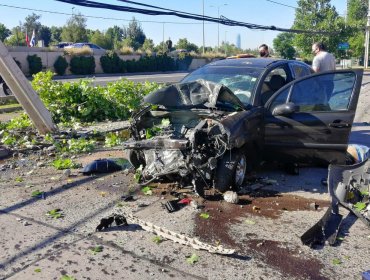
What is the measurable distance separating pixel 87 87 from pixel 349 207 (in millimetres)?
8400

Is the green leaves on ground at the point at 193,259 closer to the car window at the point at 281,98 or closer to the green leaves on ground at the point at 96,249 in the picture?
the green leaves on ground at the point at 96,249

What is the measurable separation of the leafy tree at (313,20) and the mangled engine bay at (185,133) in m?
44.2

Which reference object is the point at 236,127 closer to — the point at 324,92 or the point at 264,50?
the point at 324,92

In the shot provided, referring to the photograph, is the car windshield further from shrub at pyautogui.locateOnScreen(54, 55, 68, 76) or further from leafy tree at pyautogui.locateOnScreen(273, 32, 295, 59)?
leafy tree at pyautogui.locateOnScreen(273, 32, 295, 59)

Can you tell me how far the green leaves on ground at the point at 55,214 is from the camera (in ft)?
17.1

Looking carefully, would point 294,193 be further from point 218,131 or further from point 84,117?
point 84,117

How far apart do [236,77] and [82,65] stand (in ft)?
105

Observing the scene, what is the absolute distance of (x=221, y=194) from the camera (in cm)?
584

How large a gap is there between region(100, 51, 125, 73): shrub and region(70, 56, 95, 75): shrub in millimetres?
1382

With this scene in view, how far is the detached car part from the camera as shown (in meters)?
4.85

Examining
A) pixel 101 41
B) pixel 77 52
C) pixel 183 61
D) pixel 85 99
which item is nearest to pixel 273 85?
pixel 85 99

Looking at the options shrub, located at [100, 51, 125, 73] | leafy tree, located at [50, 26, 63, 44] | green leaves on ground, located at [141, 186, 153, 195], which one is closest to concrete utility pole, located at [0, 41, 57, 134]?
green leaves on ground, located at [141, 186, 153, 195]

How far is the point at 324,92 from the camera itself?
6.32 metres

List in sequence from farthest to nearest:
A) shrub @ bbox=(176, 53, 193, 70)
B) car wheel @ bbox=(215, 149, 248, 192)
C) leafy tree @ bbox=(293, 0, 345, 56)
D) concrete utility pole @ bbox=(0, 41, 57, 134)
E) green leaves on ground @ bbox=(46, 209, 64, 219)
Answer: shrub @ bbox=(176, 53, 193, 70)
leafy tree @ bbox=(293, 0, 345, 56)
concrete utility pole @ bbox=(0, 41, 57, 134)
car wheel @ bbox=(215, 149, 248, 192)
green leaves on ground @ bbox=(46, 209, 64, 219)
